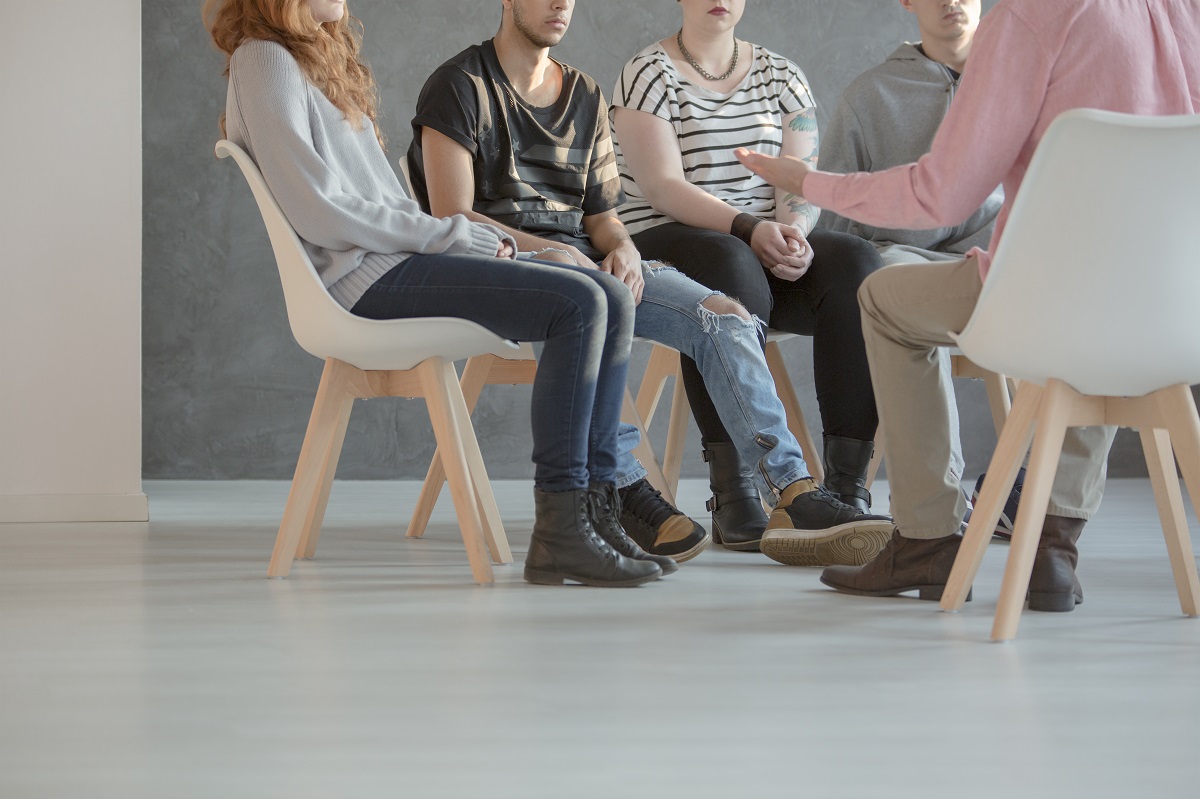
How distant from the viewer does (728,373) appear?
2195 millimetres

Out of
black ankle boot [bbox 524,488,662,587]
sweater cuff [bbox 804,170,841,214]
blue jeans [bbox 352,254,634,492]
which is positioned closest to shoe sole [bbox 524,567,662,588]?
black ankle boot [bbox 524,488,662,587]

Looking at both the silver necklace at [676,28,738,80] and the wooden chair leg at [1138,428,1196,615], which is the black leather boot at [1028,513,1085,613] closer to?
the wooden chair leg at [1138,428,1196,615]

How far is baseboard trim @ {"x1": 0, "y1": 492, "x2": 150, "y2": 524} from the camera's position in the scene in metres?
2.86

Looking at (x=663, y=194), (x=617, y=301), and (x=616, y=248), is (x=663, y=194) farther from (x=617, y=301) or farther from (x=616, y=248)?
(x=617, y=301)

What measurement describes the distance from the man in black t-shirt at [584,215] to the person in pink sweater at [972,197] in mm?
303

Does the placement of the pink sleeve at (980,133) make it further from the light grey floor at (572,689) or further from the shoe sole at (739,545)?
the shoe sole at (739,545)

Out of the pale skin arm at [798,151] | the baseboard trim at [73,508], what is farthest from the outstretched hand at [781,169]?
the baseboard trim at [73,508]

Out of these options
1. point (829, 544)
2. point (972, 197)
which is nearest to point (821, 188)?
point (972, 197)

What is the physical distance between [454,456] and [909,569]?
679mm

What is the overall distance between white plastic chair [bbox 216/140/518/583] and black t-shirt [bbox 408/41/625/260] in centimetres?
44

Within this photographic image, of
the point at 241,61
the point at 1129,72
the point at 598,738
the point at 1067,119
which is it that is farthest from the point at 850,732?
the point at 241,61

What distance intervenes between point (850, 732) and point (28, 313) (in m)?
2.39

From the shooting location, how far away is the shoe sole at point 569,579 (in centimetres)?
183

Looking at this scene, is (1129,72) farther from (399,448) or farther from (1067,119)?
(399,448)
